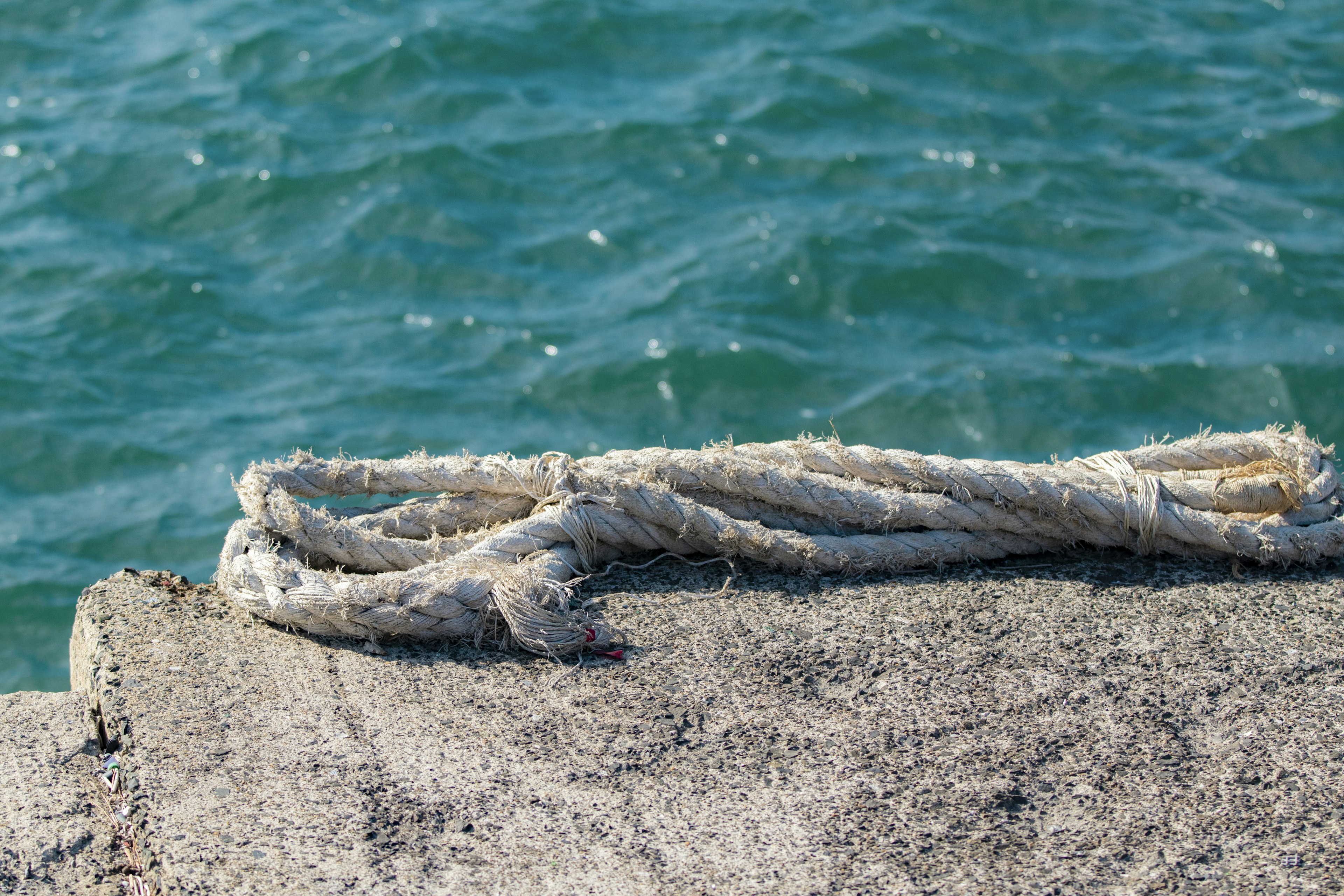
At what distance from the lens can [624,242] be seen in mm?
6570

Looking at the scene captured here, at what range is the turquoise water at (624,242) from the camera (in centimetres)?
558

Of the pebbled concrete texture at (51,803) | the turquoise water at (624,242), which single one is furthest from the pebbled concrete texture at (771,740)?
the turquoise water at (624,242)

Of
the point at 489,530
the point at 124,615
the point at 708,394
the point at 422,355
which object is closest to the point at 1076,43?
the point at 708,394

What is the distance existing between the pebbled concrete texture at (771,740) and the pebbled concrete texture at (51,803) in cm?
7

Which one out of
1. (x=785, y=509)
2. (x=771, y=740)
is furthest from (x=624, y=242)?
(x=771, y=740)

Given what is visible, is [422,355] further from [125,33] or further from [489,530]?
[125,33]

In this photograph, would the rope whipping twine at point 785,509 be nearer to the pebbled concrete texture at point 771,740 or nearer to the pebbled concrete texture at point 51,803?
the pebbled concrete texture at point 771,740

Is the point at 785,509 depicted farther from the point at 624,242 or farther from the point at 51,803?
the point at 624,242

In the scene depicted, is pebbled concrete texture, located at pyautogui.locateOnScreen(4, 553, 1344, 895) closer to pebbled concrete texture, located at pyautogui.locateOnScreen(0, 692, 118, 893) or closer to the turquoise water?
pebbled concrete texture, located at pyautogui.locateOnScreen(0, 692, 118, 893)

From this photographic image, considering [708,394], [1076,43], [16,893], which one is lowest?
[708,394]

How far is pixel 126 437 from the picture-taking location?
18.1 ft

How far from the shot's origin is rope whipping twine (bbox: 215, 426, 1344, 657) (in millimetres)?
2537

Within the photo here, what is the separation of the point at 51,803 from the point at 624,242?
16.0 ft

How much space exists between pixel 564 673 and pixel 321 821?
0.53 m
